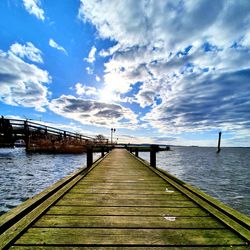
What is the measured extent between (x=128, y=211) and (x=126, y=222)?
508 millimetres

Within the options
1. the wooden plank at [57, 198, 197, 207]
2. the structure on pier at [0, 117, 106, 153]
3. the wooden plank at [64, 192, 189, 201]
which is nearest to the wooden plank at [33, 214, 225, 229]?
the wooden plank at [57, 198, 197, 207]

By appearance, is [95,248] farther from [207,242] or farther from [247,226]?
[247,226]

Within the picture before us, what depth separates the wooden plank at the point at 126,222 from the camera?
2.81 meters

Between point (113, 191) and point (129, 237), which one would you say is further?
point (113, 191)

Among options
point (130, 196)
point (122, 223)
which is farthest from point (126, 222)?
point (130, 196)

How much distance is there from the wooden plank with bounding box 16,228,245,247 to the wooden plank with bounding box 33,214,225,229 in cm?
12

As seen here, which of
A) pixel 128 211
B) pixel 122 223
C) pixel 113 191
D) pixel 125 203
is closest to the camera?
pixel 122 223

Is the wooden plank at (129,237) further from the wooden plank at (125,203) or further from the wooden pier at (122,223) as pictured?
the wooden plank at (125,203)

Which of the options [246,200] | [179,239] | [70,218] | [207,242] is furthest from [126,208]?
[246,200]

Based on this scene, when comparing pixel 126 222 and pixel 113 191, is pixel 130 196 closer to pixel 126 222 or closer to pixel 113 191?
pixel 113 191

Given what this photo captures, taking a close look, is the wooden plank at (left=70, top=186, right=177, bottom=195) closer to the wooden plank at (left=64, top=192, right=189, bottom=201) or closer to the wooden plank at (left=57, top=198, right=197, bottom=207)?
the wooden plank at (left=64, top=192, right=189, bottom=201)

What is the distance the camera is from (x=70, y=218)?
3.04m

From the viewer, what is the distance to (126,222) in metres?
2.93

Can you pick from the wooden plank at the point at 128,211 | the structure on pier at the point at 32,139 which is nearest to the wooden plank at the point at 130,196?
the wooden plank at the point at 128,211
